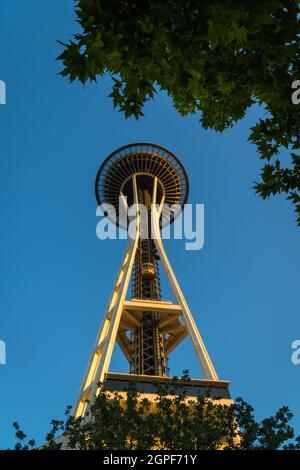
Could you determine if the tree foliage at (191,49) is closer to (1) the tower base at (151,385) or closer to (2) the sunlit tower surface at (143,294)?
(2) the sunlit tower surface at (143,294)

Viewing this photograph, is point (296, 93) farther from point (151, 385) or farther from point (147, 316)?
point (147, 316)

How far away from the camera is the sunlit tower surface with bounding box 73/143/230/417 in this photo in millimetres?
22844

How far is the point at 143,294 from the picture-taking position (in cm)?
3528

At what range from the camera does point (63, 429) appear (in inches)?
450

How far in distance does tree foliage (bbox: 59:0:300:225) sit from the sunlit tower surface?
11131mm

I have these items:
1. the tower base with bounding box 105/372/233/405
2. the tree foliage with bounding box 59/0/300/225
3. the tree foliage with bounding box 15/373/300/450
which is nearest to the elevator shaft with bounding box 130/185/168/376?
the tower base with bounding box 105/372/233/405

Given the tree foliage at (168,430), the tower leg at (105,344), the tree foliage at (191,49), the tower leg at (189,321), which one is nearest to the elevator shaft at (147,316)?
the tower leg at (189,321)

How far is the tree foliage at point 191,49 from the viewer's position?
419cm

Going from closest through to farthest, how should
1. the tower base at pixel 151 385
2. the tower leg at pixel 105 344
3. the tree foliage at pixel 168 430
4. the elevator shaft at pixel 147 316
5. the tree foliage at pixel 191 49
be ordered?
the tree foliage at pixel 191 49, the tree foliage at pixel 168 430, the tower base at pixel 151 385, the tower leg at pixel 105 344, the elevator shaft at pixel 147 316

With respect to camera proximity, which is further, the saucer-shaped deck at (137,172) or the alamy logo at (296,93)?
the saucer-shaped deck at (137,172)

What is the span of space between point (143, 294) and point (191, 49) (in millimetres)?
31651

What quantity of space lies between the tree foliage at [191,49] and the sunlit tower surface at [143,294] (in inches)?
438

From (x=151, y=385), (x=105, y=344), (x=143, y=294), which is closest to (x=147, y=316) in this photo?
(x=143, y=294)
